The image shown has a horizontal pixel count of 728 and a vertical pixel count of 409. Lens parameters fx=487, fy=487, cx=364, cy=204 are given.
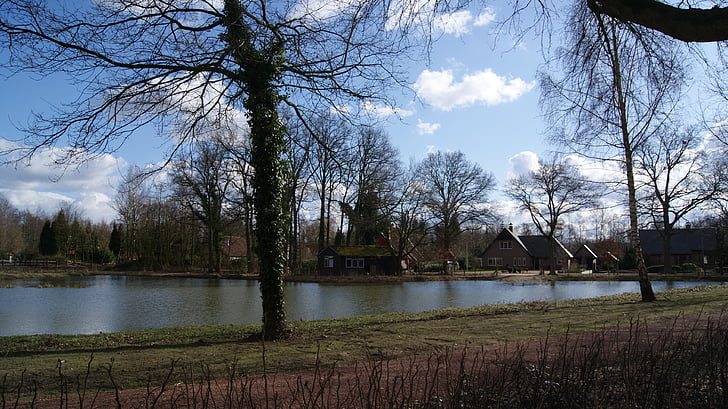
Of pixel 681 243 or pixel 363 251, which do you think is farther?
pixel 681 243

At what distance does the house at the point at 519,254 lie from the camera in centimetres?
6328

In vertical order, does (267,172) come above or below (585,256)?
above

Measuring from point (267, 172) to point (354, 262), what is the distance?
35839 mm

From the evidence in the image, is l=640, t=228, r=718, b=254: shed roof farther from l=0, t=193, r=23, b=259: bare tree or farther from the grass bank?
l=0, t=193, r=23, b=259: bare tree

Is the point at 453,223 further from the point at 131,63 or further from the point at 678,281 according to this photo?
the point at 131,63

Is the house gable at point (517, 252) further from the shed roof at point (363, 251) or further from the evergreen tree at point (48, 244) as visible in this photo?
the evergreen tree at point (48, 244)

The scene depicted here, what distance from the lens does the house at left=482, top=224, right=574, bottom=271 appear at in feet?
208

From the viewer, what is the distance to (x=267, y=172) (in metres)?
9.62

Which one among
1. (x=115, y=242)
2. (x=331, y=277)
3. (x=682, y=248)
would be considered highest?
(x=115, y=242)

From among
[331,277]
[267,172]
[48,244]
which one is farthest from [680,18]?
[48,244]

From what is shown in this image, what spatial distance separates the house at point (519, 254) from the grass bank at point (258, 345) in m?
51.7

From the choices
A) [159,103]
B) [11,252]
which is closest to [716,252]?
[159,103]

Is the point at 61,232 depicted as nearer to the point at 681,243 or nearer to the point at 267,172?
the point at 267,172

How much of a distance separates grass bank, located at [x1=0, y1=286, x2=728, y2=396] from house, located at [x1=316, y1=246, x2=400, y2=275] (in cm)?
3140
